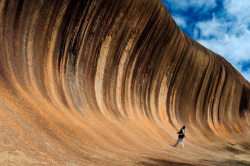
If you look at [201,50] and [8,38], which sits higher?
[201,50]

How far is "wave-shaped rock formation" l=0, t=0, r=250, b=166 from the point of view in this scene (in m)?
5.01

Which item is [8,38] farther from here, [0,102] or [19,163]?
[19,163]

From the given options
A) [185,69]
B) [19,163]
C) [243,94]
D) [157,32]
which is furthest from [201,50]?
[19,163]

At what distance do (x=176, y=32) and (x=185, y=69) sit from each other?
10.3 feet

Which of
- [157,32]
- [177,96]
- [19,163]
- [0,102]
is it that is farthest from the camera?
[177,96]

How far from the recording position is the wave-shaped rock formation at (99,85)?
5.01 m

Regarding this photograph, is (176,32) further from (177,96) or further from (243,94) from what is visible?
(243,94)

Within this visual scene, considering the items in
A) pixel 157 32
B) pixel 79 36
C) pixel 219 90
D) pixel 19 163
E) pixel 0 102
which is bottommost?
pixel 19 163

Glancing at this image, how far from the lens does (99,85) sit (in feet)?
34.5

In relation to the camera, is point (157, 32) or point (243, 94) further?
point (243, 94)

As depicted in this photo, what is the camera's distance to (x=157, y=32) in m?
13.3

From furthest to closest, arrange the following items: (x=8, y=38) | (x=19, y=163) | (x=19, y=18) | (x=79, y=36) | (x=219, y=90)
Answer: (x=219, y=90), (x=79, y=36), (x=19, y=18), (x=8, y=38), (x=19, y=163)

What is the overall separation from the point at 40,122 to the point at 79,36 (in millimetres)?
5391

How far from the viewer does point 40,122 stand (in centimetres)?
527
